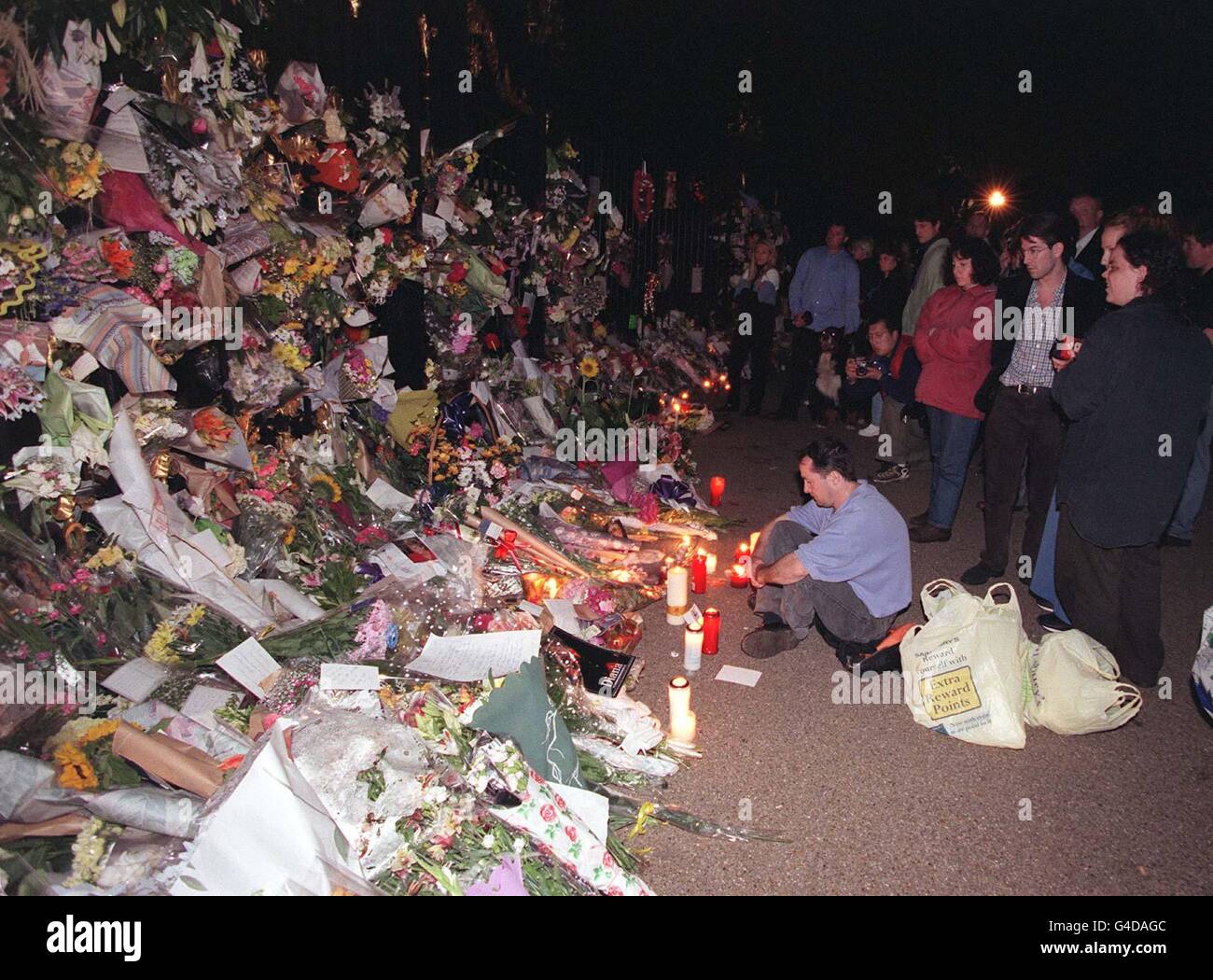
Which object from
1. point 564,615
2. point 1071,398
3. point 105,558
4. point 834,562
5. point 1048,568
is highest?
point 1071,398

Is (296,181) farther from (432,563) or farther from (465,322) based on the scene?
(432,563)

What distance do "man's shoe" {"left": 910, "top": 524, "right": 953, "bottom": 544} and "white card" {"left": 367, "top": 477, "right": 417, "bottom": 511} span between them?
12.6ft

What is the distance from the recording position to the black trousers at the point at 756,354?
10.0m

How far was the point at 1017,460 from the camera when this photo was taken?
502 centimetres

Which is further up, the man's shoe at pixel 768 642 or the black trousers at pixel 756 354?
the black trousers at pixel 756 354

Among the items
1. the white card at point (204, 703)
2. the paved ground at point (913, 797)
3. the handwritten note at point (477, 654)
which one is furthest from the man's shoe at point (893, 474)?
the white card at point (204, 703)

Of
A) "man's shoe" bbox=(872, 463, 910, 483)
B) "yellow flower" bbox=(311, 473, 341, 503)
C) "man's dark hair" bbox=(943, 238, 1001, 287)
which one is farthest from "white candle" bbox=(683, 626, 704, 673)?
"man's shoe" bbox=(872, 463, 910, 483)

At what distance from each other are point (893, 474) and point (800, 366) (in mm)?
2450

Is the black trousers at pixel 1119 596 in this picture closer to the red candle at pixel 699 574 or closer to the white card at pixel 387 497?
the red candle at pixel 699 574

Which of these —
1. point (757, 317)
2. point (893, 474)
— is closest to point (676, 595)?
point (893, 474)

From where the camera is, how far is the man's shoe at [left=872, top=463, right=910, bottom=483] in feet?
24.6

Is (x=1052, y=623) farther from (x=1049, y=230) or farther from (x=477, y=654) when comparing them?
(x=477, y=654)

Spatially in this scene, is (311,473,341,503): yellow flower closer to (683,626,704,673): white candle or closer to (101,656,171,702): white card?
(101,656,171,702): white card

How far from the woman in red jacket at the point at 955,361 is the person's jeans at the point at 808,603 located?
1.83m
